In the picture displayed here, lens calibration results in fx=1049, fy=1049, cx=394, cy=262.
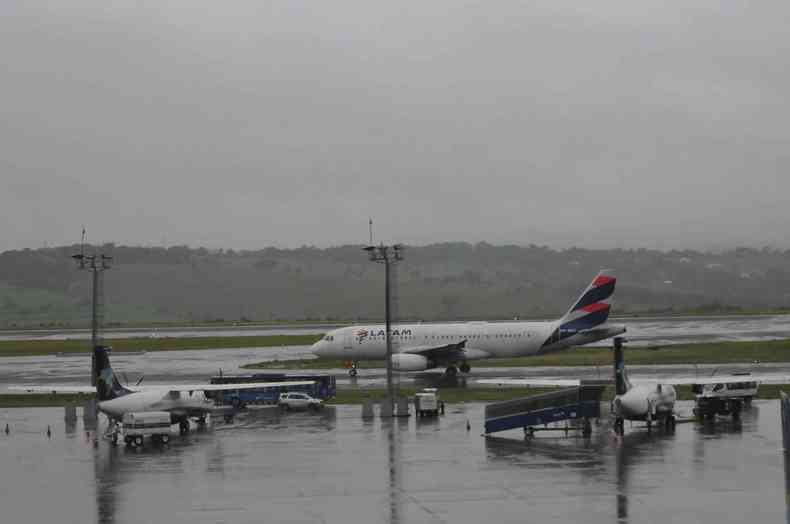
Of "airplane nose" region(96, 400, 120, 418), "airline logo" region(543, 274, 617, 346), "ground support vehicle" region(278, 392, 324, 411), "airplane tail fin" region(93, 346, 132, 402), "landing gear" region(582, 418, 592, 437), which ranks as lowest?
"landing gear" region(582, 418, 592, 437)

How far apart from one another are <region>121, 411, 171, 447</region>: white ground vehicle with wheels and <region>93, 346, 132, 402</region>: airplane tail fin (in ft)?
10.0

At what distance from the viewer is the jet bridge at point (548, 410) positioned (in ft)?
156

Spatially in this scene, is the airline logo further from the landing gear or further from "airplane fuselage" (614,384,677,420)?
the landing gear

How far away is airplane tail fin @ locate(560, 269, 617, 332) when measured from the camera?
270 ft

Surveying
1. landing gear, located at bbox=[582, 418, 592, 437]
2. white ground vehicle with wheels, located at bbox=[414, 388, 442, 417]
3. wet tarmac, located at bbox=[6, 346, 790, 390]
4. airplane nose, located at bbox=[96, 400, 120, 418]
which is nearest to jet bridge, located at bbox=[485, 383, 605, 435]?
landing gear, located at bbox=[582, 418, 592, 437]

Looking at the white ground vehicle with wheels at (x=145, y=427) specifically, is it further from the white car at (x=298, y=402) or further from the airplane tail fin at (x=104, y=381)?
the white car at (x=298, y=402)

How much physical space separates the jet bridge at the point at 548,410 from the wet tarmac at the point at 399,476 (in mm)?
772

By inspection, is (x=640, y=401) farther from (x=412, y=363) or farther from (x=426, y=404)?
(x=412, y=363)

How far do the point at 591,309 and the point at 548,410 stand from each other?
36053 millimetres

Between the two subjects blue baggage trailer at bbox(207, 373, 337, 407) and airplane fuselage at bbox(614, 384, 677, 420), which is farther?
blue baggage trailer at bbox(207, 373, 337, 407)

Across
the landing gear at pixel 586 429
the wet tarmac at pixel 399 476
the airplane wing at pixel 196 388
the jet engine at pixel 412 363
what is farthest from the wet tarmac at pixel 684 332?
the landing gear at pixel 586 429

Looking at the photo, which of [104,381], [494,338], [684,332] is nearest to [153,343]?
[494,338]

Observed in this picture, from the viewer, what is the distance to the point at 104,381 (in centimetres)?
5116

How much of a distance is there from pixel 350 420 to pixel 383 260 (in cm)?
896
